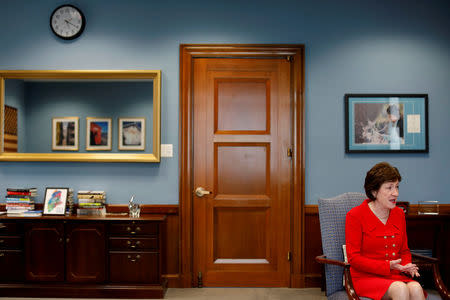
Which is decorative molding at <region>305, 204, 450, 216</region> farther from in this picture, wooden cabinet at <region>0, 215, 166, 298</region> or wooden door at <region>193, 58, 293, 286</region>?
wooden cabinet at <region>0, 215, 166, 298</region>

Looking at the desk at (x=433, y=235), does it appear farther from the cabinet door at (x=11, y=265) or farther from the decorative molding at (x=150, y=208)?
the cabinet door at (x=11, y=265)

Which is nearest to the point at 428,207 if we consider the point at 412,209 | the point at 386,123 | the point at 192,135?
the point at 412,209

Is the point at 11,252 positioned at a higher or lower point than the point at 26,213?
lower

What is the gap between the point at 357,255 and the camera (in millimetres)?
1917

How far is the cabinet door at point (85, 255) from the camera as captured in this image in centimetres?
295

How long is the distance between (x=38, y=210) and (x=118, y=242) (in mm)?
941

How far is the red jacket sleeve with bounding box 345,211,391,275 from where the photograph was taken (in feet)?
6.12

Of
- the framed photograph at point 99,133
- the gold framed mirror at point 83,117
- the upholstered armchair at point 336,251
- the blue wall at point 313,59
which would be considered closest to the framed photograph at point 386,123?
the blue wall at point 313,59

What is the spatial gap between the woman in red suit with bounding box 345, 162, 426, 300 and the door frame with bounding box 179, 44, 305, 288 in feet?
3.98

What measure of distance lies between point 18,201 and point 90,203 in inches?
27.3

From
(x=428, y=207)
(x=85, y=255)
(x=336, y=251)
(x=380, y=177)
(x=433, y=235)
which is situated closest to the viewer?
(x=380, y=177)

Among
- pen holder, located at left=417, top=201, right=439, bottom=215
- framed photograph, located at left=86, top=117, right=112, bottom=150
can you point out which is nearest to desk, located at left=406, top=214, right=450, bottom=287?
pen holder, located at left=417, top=201, right=439, bottom=215

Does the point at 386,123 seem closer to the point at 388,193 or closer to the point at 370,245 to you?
the point at 388,193

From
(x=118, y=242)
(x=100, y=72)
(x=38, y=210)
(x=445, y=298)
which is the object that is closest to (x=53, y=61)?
(x=100, y=72)
